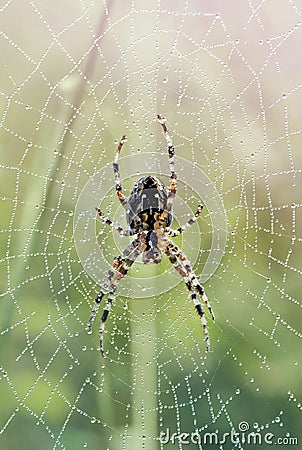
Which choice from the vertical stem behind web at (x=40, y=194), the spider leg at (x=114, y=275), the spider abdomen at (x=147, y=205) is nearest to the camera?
the spider abdomen at (x=147, y=205)

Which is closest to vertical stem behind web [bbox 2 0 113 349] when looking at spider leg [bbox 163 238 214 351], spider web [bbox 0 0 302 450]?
spider web [bbox 0 0 302 450]

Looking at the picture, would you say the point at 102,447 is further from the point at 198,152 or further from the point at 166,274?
the point at 198,152

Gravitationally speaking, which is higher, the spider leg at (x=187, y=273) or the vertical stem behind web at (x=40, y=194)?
the vertical stem behind web at (x=40, y=194)

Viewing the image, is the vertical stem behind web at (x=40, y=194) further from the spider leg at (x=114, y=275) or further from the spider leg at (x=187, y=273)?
the spider leg at (x=187, y=273)

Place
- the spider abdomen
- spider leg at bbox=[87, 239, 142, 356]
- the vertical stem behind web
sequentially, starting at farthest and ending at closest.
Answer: spider leg at bbox=[87, 239, 142, 356] → the vertical stem behind web → the spider abdomen

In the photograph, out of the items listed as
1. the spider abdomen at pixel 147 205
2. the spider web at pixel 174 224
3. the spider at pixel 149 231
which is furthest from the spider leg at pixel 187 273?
the spider abdomen at pixel 147 205

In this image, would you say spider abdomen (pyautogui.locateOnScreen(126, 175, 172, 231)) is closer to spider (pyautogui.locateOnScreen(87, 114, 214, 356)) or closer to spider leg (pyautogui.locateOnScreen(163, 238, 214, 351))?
spider (pyautogui.locateOnScreen(87, 114, 214, 356))
